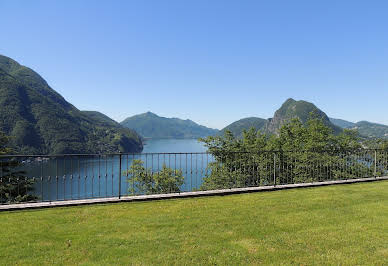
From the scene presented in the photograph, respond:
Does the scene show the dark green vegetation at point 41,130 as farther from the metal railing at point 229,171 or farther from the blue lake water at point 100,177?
the metal railing at point 229,171

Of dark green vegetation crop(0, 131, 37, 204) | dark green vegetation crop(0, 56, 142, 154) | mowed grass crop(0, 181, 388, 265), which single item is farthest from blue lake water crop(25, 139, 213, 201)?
dark green vegetation crop(0, 56, 142, 154)

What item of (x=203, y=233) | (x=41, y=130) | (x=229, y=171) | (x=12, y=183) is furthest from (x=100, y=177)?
(x=41, y=130)

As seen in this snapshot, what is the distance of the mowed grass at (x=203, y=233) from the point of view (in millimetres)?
2891

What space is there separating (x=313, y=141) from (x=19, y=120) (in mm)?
109115

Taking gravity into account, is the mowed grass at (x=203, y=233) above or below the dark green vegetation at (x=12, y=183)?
above

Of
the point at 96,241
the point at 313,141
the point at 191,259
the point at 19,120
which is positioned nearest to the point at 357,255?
the point at 191,259

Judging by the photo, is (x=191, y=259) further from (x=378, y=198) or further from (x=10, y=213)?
(x=378, y=198)

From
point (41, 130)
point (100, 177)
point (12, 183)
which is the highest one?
point (41, 130)

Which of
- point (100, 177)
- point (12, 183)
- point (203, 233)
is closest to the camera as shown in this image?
point (203, 233)

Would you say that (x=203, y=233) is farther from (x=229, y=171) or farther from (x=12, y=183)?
(x=229, y=171)

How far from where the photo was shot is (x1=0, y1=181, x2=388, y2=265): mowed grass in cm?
289

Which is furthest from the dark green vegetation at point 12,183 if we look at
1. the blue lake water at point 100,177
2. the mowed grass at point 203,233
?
the mowed grass at point 203,233

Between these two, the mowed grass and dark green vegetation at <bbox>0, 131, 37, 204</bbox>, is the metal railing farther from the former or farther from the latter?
the mowed grass

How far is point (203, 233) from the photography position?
363 cm
